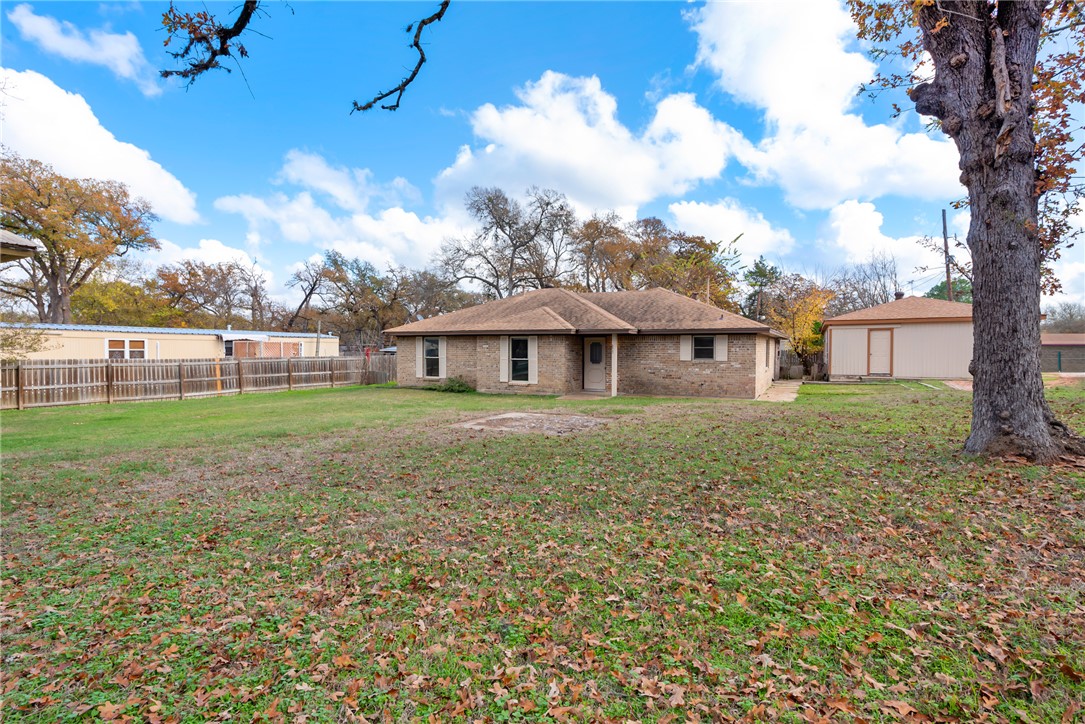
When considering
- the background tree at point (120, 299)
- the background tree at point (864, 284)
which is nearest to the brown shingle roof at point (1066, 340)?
the background tree at point (864, 284)

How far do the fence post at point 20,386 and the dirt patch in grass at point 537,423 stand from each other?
1241 centimetres

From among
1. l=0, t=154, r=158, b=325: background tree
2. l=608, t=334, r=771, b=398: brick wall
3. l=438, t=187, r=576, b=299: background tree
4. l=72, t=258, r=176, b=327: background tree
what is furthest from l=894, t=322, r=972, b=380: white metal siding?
l=72, t=258, r=176, b=327: background tree

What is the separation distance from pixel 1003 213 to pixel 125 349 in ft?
77.2

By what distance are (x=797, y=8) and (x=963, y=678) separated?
9.41 meters

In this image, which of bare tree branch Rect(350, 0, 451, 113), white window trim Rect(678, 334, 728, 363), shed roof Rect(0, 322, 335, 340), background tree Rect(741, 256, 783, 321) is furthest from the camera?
background tree Rect(741, 256, 783, 321)

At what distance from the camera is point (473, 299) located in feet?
133

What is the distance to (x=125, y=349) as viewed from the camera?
58.9ft

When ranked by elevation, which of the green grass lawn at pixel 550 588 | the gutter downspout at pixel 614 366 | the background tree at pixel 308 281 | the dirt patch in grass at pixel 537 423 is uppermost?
the background tree at pixel 308 281

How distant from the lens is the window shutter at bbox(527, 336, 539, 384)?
683 inches

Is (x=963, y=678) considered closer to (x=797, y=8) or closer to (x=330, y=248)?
(x=797, y=8)

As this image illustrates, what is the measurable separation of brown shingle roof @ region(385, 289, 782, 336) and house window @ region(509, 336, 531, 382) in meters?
0.64

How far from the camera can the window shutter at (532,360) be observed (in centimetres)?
1736

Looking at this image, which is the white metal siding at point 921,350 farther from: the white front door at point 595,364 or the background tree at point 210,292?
the background tree at point 210,292

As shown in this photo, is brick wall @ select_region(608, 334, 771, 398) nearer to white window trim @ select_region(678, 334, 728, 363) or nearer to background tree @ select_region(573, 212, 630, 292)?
white window trim @ select_region(678, 334, 728, 363)
